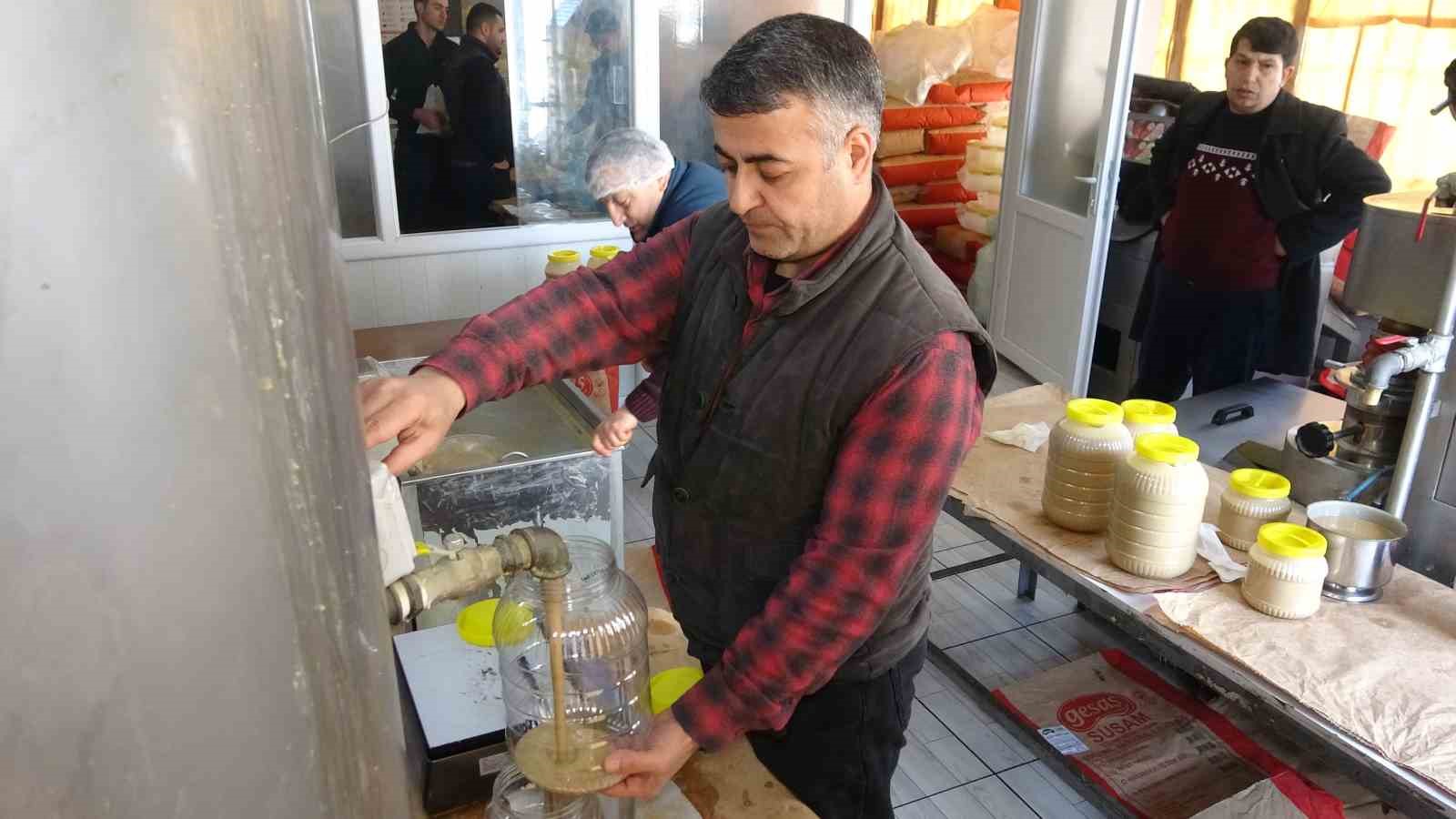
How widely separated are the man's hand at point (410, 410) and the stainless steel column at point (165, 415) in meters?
0.62

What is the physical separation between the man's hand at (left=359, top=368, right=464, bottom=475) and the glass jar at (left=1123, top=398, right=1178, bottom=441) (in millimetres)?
1368

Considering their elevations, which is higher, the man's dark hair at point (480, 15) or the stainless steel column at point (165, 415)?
the man's dark hair at point (480, 15)

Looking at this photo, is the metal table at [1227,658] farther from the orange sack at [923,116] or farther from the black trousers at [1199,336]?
the orange sack at [923,116]

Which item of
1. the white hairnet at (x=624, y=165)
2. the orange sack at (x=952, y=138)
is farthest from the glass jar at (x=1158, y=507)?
the orange sack at (x=952, y=138)

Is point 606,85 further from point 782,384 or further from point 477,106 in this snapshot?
point 782,384

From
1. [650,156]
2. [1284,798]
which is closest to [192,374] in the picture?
[1284,798]

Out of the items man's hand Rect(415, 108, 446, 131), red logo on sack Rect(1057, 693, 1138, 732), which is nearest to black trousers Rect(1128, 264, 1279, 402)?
red logo on sack Rect(1057, 693, 1138, 732)

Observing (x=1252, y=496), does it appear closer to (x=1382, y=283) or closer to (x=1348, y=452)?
(x=1348, y=452)

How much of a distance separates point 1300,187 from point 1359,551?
6.90 ft

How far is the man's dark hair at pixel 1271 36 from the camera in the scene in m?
3.26

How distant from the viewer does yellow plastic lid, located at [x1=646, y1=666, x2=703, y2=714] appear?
51.3 inches

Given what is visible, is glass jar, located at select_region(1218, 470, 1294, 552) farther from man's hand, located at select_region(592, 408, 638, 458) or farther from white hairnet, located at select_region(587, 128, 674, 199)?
white hairnet, located at select_region(587, 128, 674, 199)

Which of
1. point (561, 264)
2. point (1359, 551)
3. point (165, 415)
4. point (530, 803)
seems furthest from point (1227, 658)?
point (561, 264)

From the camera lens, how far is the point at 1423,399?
1.84 m
